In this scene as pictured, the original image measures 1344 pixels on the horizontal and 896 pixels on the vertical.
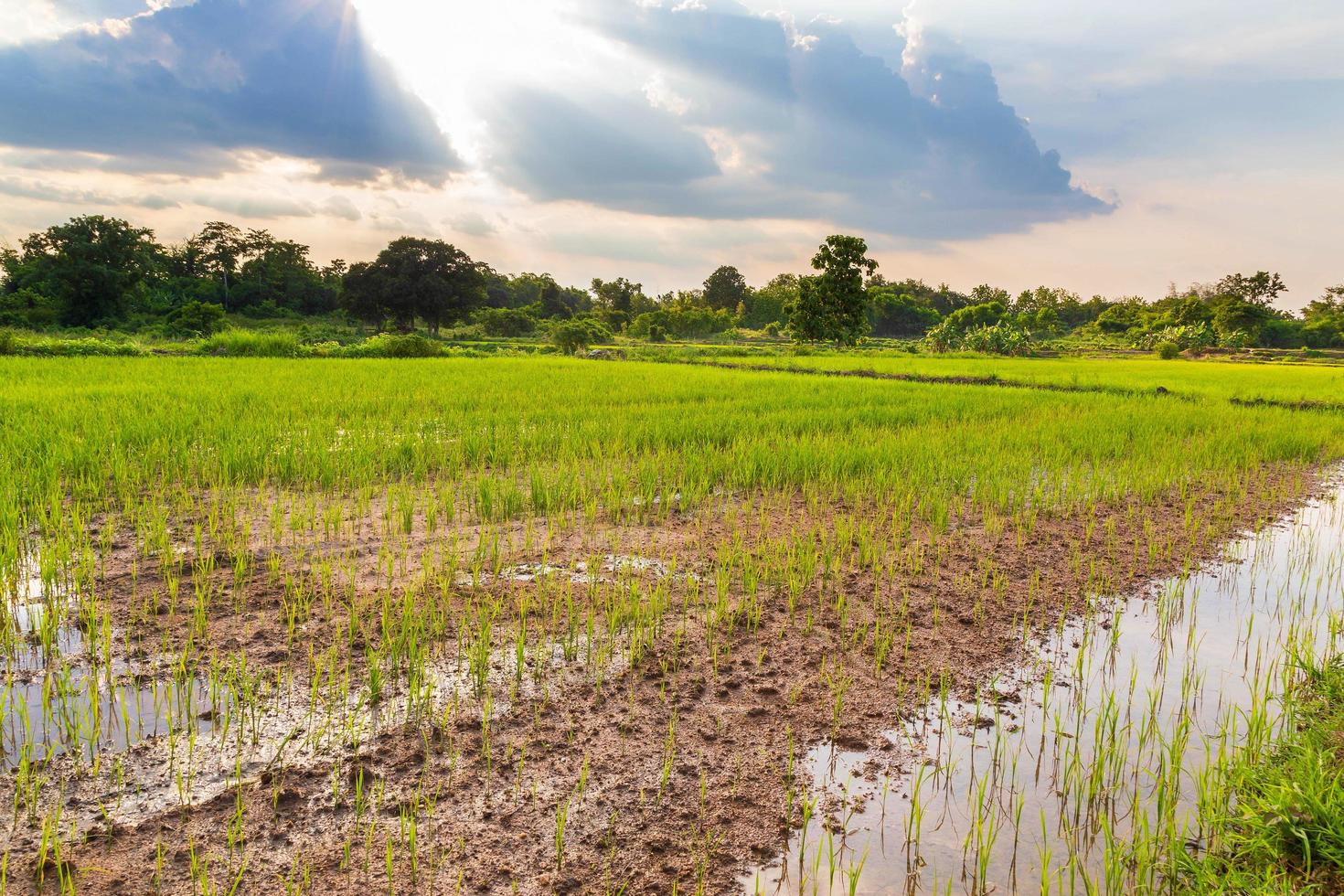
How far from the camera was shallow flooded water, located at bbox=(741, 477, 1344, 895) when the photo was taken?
1.83 m

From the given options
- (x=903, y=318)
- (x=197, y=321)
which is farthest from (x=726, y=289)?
(x=197, y=321)

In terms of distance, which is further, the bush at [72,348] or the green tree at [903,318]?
the green tree at [903,318]

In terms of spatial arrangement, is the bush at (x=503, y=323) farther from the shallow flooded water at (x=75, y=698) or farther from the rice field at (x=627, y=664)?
the shallow flooded water at (x=75, y=698)

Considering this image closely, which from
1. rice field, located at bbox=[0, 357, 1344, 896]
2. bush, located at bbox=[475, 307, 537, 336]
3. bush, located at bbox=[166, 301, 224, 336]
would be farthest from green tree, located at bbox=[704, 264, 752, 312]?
rice field, located at bbox=[0, 357, 1344, 896]

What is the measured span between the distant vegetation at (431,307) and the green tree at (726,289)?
4446 millimetres

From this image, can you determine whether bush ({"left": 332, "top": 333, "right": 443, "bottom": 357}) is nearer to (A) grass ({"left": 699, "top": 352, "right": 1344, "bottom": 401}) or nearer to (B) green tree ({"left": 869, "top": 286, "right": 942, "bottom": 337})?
(A) grass ({"left": 699, "top": 352, "right": 1344, "bottom": 401})

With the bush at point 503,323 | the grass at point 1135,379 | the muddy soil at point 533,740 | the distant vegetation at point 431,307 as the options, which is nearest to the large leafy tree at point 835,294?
the distant vegetation at point 431,307

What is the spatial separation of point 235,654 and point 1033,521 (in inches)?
193

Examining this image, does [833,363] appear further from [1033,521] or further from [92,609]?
[92,609]

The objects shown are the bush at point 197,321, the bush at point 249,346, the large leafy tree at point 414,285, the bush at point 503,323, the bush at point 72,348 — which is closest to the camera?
the bush at point 72,348

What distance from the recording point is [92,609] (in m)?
3.07

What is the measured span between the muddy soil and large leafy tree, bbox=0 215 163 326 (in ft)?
130

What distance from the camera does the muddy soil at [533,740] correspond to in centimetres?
178

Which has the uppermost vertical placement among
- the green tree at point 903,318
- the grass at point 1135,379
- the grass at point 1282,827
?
the green tree at point 903,318
